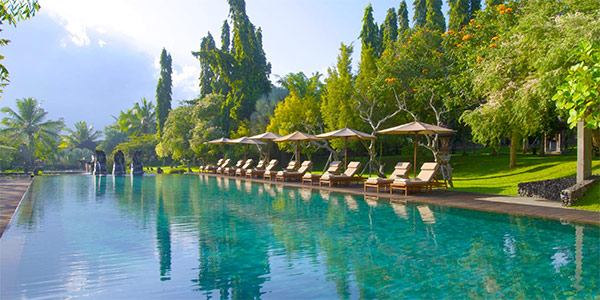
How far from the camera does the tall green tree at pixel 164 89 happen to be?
44.8 metres

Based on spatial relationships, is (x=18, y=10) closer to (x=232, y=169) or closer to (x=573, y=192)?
(x=573, y=192)

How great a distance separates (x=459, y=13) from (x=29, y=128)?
124 ft

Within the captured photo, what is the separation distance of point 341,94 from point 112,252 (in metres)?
19.3

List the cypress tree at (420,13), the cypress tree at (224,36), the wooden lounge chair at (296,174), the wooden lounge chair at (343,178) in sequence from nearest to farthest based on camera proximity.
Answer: the wooden lounge chair at (343,178) → the wooden lounge chair at (296,174) → the cypress tree at (420,13) → the cypress tree at (224,36)

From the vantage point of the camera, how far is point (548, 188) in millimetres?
10820

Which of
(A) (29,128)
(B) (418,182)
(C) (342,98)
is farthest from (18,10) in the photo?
(A) (29,128)

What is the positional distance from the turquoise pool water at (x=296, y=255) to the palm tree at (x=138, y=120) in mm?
42902

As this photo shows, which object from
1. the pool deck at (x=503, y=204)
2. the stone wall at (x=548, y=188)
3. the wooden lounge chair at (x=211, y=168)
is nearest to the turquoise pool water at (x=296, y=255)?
the pool deck at (x=503, y=204)

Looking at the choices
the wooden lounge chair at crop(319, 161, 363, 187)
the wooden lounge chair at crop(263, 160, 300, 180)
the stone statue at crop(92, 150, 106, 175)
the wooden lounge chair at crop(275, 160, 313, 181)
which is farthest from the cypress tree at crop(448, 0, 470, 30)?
the stone statue at crop(92, 150, 106, 175)

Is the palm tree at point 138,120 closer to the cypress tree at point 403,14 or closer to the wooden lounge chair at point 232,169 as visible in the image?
the wooden lounge chair at point 232,169

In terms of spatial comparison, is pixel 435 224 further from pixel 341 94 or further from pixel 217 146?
pixel 217 146

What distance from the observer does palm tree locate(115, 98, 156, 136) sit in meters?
50.2

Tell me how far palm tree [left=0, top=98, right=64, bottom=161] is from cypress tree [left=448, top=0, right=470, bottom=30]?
35.3 m

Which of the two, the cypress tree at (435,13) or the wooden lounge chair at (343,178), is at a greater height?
the cypress tree at (435,13)
